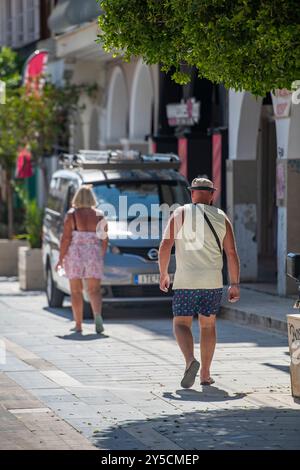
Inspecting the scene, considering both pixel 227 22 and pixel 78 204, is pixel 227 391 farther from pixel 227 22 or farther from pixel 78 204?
pixel 78 204

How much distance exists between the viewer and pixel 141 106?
28.8 m

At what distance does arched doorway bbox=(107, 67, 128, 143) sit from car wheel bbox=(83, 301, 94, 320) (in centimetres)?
1277

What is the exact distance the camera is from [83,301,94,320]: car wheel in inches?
720

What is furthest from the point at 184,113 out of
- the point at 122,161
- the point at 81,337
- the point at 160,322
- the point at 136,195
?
the point at 81,337

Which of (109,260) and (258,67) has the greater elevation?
(258,67)

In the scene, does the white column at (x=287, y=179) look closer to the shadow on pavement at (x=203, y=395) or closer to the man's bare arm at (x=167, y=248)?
the man's bare arm at (x=167, y=248)

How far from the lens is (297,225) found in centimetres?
1970

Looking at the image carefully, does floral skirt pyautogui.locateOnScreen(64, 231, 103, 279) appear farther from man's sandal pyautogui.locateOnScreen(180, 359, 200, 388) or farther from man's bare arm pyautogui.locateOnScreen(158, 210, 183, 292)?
man's sandal pyautogui.locateOnScreen(180, 359, 200, 388)

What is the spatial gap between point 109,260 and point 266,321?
245 cm

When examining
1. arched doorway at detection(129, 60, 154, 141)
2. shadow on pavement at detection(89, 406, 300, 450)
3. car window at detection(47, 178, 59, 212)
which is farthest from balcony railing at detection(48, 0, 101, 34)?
shadow on pavement at detection(89, 406, 300, 450)

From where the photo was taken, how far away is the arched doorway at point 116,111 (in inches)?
1212

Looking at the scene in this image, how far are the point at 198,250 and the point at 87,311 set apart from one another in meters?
6.96

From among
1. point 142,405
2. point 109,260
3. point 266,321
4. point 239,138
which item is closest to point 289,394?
point 142,405
